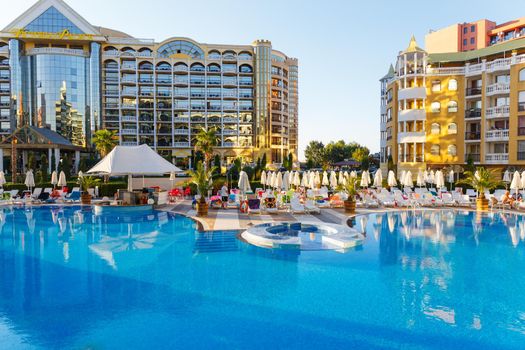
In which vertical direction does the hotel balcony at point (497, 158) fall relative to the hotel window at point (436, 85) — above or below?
below

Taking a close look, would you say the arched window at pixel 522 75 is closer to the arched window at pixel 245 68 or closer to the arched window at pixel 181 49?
the arched window at pixel 245 68

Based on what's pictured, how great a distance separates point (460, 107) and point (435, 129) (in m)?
3.12

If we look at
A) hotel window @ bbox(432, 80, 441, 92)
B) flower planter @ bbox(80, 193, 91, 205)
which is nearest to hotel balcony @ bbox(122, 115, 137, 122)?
flower planter @ bbox(80, 193, 91, 205)

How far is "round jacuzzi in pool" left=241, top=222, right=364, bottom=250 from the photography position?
13.8 metres

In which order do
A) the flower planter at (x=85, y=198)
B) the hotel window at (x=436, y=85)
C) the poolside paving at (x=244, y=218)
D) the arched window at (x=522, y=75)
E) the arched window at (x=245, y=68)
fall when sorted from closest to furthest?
the poolside paving at (x=244, y=218) < the flower planter at (x=85, y=198) < the arched window at (x=522, y=75) < the hotel window at (x=436, y=85) < the arched window at (x=245, y=68)

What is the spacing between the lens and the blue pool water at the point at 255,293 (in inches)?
279

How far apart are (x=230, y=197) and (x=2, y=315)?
669 inches

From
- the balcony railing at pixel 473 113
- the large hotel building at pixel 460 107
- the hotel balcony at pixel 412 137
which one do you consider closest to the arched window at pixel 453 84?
the large hotel building at pixel 460 107

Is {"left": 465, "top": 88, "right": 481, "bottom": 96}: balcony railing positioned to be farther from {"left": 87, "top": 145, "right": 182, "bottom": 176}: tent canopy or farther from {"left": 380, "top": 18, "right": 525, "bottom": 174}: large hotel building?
{"left": 87, "top": 145, "right": 182, "bottom": 176}: tent canopy

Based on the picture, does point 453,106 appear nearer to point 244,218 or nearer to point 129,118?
point 244,218

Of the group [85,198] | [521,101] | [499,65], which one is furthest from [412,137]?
[85,198]

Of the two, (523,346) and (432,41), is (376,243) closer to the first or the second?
(523,346)

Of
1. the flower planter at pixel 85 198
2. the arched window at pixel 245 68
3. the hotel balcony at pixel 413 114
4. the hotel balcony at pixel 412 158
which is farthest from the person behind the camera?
the arched window at pixel 245 68

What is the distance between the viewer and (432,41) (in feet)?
243
